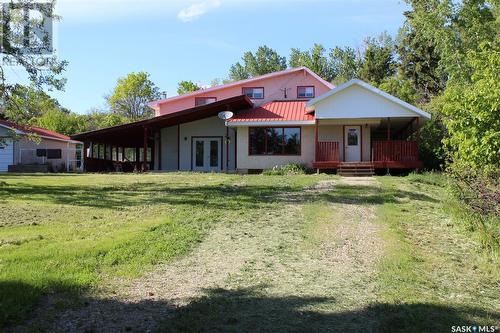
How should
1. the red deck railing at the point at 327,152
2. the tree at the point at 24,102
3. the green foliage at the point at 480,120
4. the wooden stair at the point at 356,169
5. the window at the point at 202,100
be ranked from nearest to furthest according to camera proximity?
the green foliage at the point at 480,120, the tree at the point at 24,102, the wooden stair at the point at 356,169, the red deck railing at the point at 327,152, the window at the point at 202,100

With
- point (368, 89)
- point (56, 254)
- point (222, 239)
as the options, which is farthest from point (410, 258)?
point (368, 89)

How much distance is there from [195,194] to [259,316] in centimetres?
934

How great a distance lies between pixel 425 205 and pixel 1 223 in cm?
980

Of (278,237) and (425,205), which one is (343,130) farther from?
(278,237)

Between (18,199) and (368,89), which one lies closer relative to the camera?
(18,199)

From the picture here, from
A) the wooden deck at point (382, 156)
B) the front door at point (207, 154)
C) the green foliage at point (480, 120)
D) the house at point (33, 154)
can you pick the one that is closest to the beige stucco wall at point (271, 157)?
the wooden deck at point (382, 156)

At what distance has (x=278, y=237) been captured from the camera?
29.9ft

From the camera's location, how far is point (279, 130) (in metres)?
26.5

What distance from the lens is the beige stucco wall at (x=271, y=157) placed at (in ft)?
85.7

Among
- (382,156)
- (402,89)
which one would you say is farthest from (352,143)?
(402,89)

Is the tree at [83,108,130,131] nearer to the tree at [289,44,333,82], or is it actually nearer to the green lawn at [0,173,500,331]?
the tree at [289,44,333,82]

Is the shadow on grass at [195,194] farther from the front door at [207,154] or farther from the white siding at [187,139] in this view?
the white siding at [187,139]

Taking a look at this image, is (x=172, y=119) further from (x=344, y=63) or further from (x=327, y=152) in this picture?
(x=344, y=63)

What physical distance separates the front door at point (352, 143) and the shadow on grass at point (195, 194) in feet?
31.9
